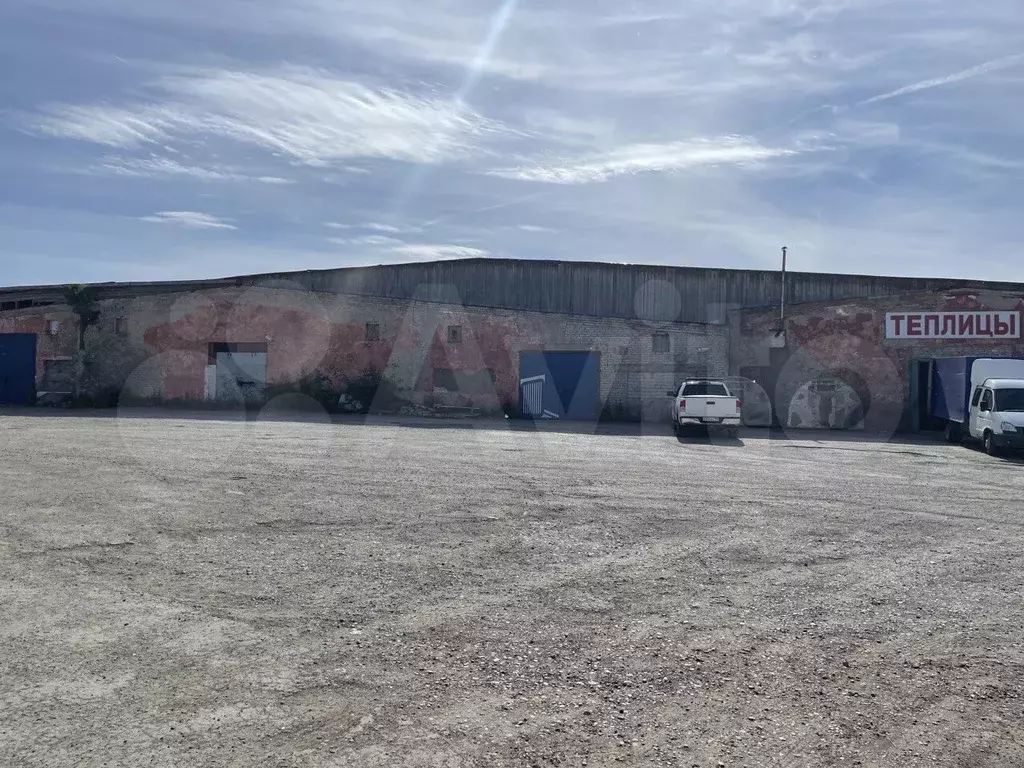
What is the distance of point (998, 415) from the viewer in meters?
20.0

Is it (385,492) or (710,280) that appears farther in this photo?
(710,280)

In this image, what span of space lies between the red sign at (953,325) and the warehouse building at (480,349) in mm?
45

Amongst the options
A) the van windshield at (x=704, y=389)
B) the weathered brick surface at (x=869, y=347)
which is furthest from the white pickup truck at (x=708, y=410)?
the weathered brick surface at (x=869, y=347)

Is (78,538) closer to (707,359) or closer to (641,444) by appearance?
(641,444)

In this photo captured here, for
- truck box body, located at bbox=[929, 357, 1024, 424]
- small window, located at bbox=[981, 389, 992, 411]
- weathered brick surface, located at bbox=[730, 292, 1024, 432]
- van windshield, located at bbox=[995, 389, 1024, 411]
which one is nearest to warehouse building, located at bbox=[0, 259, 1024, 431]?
weathered brick surface, located at bbox=[730, 292, 1024, 432]

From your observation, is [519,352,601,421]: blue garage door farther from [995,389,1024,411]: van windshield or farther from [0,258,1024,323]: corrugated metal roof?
[995,389,1024,411]: van windshield

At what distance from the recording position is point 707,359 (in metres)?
30.2

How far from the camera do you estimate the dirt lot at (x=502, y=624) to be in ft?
14.8

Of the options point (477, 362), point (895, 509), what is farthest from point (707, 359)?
point (895, 509)

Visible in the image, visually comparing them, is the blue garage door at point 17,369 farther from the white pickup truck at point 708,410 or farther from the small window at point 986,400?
the small window at point 986,400

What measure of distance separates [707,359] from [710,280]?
30.2 feet

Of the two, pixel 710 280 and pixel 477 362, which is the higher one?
pixel 710 280

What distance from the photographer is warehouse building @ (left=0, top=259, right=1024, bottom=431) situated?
28172 mm

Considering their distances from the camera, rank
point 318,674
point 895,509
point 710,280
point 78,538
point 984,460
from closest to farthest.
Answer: point 318,674 < point 78,538 < point 895,509 < point 984,460 < point 710,280
